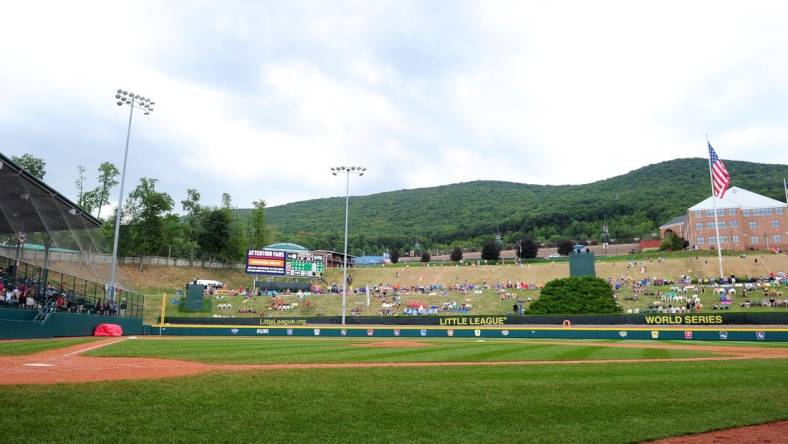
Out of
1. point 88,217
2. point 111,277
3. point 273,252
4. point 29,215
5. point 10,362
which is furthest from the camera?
point 273,252

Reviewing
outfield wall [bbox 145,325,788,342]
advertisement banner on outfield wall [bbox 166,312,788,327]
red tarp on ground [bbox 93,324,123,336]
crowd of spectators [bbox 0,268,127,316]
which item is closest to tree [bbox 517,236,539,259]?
advertisement banner on outfield wall [bbox 166,312,788,327]

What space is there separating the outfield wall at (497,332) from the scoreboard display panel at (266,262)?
23.7m

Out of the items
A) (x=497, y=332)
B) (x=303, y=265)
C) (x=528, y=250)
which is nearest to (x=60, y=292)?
(x=497, y=332)

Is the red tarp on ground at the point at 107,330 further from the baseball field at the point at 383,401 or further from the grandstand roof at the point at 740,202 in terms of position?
the grandstand roof at the point at 740,202

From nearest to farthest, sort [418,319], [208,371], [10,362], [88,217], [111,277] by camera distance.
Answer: [208,371], [10,362], [88,217], [111,277], [418,319]

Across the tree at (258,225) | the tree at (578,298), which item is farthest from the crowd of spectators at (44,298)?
the tree at (258,225)

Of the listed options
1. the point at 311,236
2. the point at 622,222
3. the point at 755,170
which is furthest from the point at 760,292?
the point at 755,170

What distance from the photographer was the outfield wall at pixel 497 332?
97.2 ft

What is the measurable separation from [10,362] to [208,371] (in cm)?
618

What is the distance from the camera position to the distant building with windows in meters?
88.3

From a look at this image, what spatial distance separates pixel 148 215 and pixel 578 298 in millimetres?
64784

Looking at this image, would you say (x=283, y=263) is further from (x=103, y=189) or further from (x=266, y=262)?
(x=103, y=189)

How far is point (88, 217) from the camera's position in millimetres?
33031

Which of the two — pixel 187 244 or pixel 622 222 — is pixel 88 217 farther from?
pixel 622 222
